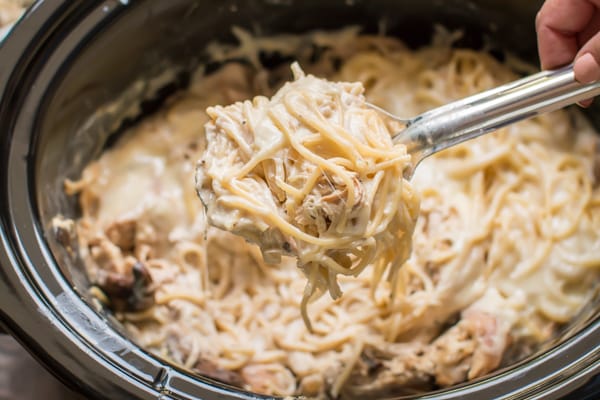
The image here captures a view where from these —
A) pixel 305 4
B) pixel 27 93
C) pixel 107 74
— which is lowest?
pixel 27 93

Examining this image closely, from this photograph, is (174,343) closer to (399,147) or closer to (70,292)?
(70,292)

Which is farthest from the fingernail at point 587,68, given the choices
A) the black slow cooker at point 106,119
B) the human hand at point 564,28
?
the black slow cooker at point 106,119

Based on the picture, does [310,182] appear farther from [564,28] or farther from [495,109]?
[564,28]

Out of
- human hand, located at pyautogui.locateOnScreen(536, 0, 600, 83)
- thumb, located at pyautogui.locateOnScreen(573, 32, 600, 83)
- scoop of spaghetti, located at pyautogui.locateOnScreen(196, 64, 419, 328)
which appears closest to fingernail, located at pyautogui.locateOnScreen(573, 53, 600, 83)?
thumb, located at pyautogui.locateOnScreen(573, 32, 600, 83)

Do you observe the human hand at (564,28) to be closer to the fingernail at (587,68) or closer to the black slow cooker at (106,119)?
the fingernail at (587,68)

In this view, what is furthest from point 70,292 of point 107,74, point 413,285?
point 413,285

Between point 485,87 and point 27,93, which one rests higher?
point 485,87

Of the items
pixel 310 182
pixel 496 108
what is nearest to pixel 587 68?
pixel 496 108
